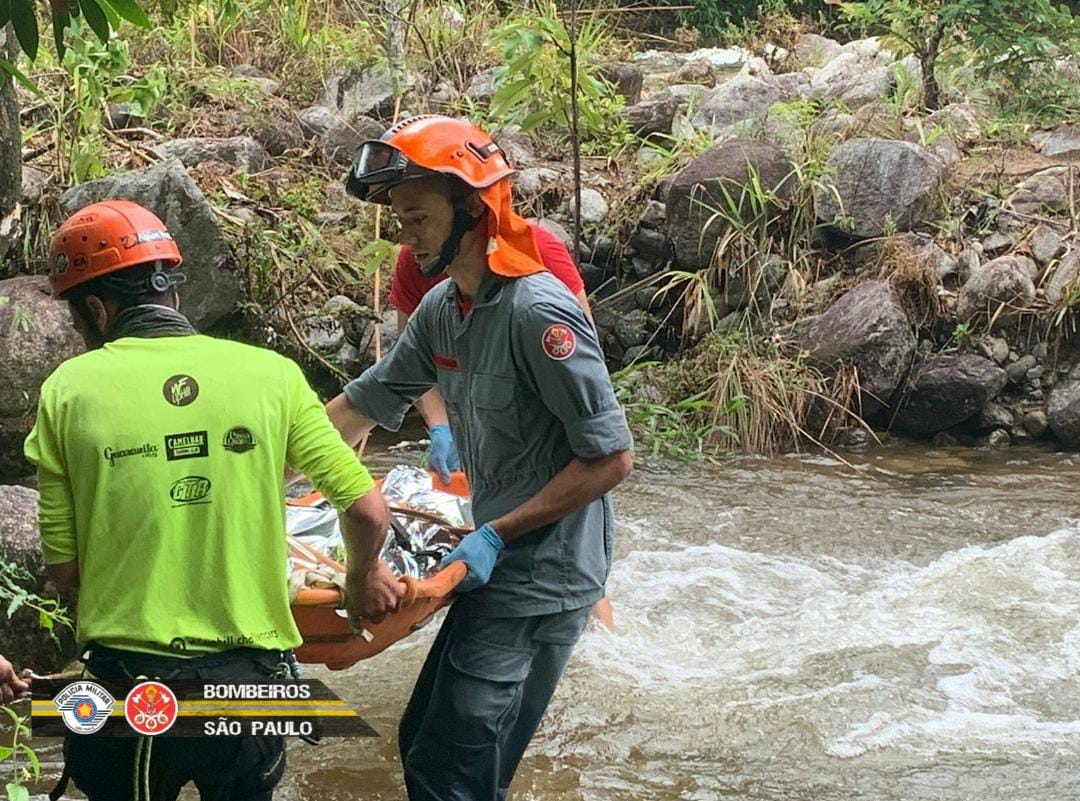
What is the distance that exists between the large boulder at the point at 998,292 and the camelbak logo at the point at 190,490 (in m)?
6.25

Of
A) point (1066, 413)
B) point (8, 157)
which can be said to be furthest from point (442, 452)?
point (1066, 413)

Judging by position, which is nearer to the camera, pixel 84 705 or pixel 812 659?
pixel 84 705

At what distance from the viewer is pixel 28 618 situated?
4.04m

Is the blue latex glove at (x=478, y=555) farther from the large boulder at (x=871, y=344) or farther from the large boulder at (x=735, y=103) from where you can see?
the large boulder at (x=735, y=103)

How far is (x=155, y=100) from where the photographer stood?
827cm

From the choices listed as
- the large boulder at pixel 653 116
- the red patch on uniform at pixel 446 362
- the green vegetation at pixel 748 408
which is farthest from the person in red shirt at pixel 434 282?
the large boulder at pixel 653 116

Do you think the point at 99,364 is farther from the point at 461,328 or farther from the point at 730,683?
the point at 730,683

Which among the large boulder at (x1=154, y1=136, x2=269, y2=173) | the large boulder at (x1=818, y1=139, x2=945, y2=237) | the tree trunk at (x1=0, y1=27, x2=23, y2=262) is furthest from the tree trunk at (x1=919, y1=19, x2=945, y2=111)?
the tree trunk at (x1=0, y1=27, x2=23, y2=262)

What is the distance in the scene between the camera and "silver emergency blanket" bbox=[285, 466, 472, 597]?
2791 mm

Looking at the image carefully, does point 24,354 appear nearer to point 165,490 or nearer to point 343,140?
point 343,140

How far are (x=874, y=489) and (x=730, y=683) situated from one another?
2531 millimetres

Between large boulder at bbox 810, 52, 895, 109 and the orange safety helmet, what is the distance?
7.81m

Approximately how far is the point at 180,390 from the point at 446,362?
73cm

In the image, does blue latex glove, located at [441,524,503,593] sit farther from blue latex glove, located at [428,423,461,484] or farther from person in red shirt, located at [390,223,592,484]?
blue latex glove, located at [428,423,461,484]
